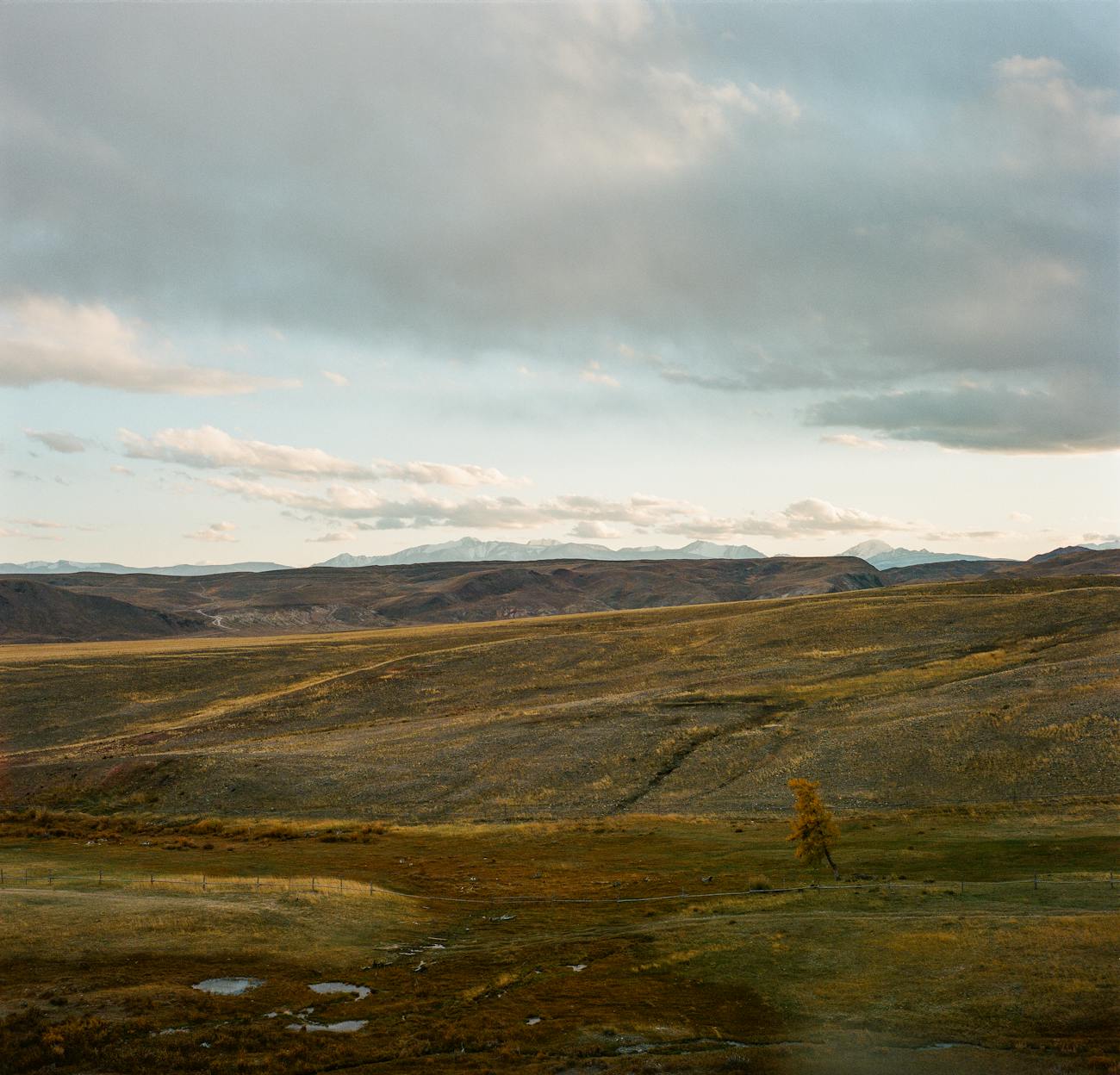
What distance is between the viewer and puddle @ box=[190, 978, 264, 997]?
101ft

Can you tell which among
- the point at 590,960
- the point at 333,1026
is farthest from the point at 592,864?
the point at 333,1026

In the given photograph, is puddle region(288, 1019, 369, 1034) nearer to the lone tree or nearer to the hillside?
the lone tree

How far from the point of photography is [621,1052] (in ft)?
83.9

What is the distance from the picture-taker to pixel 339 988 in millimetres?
32094

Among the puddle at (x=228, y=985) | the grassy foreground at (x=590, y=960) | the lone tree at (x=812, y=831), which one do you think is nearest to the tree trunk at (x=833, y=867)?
the lone tree at (x=812, y=831)

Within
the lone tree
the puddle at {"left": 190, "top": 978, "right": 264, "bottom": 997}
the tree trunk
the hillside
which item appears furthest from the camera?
the hillside

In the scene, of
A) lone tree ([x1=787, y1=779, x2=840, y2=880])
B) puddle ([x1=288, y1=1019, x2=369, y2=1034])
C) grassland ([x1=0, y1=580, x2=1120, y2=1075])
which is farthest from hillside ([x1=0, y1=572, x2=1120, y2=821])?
puddle ([x1=288, y1=1019, x2=369, y2=1034])

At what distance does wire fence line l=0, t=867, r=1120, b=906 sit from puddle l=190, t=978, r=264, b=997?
1330 cm

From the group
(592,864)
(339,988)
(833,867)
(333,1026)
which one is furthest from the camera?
(592,864)

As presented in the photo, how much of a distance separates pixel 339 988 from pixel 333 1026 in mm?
3994

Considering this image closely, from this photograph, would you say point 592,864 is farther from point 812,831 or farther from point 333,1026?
point 333,1026

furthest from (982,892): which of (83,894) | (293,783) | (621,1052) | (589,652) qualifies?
(589,652)

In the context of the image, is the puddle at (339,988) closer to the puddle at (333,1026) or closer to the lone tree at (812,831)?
the puddle at (333,1026)

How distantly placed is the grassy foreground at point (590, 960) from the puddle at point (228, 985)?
412mm
